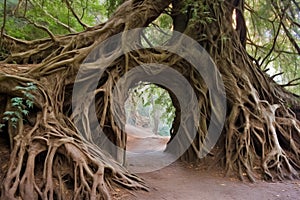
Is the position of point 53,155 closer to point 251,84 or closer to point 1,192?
point 1,192

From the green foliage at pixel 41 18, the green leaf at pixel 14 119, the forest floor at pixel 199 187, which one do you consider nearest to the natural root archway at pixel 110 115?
the green leaf at pixel 14 119

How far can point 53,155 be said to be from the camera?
140 inches

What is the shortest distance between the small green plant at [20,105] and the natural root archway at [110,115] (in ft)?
0.24

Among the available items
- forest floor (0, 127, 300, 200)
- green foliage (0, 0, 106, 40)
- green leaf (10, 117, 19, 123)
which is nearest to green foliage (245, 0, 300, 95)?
forest floor (0, 127, 300, 200)

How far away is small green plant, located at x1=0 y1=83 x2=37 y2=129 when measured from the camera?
381 centimetres

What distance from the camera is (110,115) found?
4934 mm

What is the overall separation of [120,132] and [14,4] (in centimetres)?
420

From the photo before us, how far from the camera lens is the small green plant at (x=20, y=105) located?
381 cm

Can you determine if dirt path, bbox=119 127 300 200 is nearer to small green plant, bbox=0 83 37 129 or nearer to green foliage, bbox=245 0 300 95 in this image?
small green plant, bbox=0 83 37 129

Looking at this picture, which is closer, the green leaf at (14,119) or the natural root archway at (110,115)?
the natural root archway at (110,115)

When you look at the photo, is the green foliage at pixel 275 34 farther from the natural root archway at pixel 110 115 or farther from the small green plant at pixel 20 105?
the small green plant at pixel 20 105

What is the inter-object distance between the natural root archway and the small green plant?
0.07 meters

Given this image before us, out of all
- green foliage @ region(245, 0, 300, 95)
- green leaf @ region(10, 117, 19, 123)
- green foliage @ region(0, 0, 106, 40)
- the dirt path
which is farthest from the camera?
green foliage @ region(0, 0, 106, 40)

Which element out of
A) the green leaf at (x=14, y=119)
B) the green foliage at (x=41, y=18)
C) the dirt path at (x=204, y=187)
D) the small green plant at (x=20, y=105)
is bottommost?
the dirt path at (x=204, y=187)
